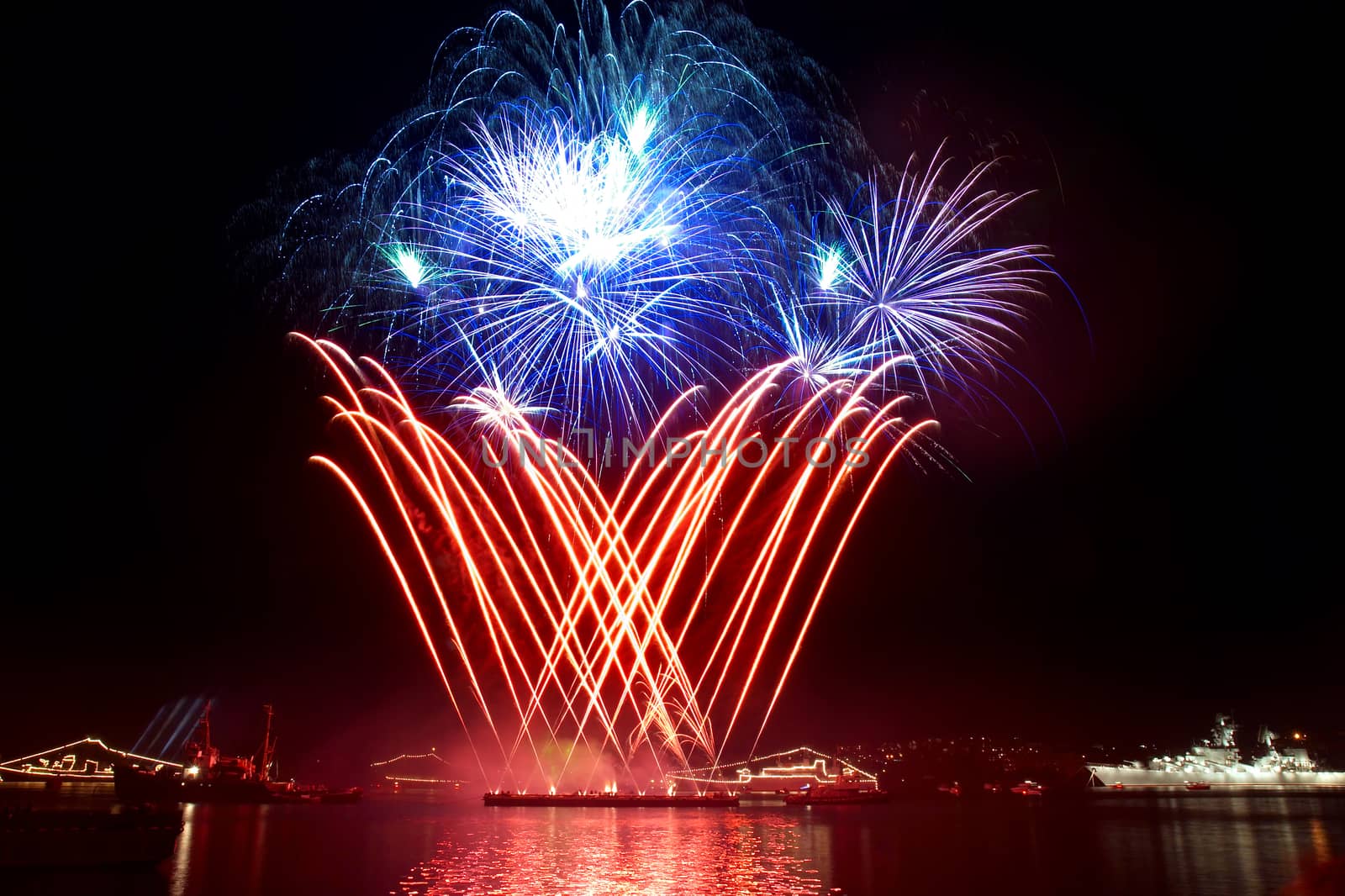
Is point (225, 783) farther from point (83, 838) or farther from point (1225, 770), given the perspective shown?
point (1225, 770)

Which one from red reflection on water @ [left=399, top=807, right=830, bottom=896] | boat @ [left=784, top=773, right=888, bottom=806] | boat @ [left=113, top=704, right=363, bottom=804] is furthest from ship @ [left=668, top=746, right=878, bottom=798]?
red reflection on water @ [left=399, top=807, right=830, bottom=896]

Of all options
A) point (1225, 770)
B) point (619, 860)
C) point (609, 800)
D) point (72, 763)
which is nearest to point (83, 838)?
point (619, 860)

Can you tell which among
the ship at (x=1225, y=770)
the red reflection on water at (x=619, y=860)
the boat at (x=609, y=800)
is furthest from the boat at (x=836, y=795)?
the ship at (x=1225, y=770)

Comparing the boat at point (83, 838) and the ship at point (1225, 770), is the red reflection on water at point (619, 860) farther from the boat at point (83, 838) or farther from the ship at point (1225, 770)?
the ship at point (1225, 770)

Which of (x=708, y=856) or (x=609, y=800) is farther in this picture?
(x=609, y=800)

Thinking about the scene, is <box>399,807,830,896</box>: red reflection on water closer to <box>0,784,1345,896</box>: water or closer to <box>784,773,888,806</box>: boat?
<box>0,784,1345,896</box>: water

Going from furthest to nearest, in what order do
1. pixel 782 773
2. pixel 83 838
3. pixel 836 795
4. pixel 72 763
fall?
pixel 72 763, pixel 782 773, pixel 836 795, pixel 83 838
